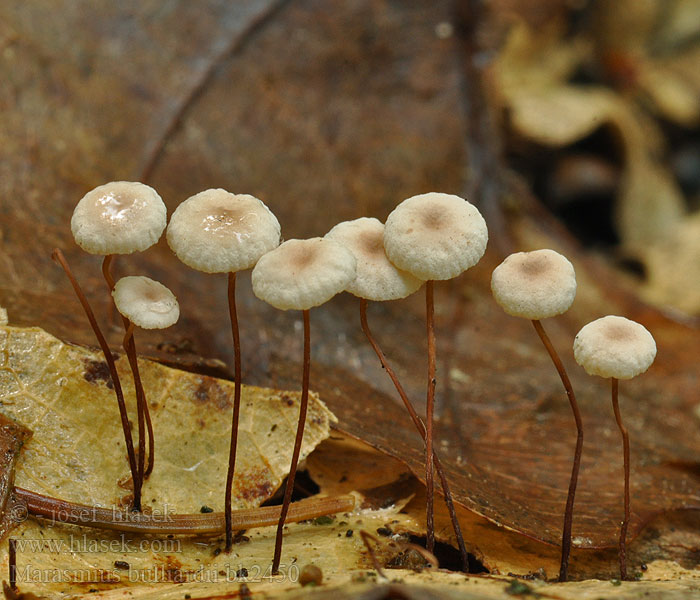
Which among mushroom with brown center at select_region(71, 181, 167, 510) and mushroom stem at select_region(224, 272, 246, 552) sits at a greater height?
mushroom with brown center at select_region(71, 181, 167, 510)

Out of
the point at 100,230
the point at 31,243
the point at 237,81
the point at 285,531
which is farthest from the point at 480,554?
the point at 237,81

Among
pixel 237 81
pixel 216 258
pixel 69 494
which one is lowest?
pixel 69 494

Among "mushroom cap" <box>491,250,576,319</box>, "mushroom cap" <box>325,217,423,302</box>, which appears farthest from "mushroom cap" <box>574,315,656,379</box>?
"mushroom cap" <box>325,217,423,302</box>

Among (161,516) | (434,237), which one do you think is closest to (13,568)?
(161,516)

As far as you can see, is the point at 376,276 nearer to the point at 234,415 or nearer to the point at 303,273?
the point at 303,273

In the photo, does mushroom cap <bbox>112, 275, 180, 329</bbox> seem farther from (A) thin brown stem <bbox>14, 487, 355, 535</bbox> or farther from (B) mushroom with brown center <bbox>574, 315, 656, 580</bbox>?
(B) mushroom with brown center <bbox>574, 315, 656, 580</bbox>

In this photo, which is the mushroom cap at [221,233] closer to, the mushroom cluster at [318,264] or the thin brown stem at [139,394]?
the mushroom cluster at [318,264]

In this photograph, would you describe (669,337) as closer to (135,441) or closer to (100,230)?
(135,441)
